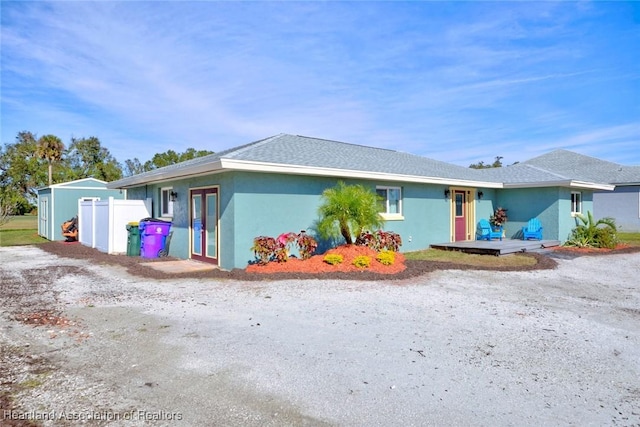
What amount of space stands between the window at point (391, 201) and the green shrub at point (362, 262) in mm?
3885

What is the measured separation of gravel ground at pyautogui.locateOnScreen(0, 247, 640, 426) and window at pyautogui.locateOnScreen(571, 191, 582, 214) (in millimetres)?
11498

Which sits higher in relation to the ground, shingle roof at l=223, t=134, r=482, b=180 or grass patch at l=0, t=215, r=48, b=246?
shingle roof at l=223, t=134, r=482, b=180

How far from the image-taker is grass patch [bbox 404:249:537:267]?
36.6ft

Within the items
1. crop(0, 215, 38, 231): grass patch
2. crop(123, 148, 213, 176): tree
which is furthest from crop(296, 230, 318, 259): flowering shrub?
crop(123, 148, 213, 176): tree

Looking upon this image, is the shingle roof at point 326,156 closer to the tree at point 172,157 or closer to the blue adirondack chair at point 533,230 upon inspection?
the blue adirondack chair at point 533,230

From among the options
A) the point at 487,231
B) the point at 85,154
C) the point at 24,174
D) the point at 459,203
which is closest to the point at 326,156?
the point at 459,203

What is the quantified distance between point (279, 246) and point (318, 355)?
5.42 m

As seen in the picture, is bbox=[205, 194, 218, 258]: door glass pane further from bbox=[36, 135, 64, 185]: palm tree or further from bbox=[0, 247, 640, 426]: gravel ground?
bbox=[36, 135, 64, 185]: palm tree

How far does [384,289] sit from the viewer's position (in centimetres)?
765

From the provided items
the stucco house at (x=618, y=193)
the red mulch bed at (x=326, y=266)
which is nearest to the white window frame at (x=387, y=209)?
the red mulch bed at (x=326, y=266)

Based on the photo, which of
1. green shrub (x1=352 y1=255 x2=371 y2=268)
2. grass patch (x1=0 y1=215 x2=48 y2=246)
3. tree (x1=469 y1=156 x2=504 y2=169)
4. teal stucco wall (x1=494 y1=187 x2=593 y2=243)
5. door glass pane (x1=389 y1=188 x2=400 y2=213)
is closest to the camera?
green shrub (x1=352 y1=255 x2=371 y2=268)

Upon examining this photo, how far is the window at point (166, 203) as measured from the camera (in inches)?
527

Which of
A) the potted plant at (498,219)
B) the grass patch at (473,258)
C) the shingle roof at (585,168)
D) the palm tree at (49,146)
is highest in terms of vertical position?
the palm tree at (49,146)

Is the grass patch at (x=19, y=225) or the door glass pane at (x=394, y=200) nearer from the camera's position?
the door glass pane at (x=394, y=200)
